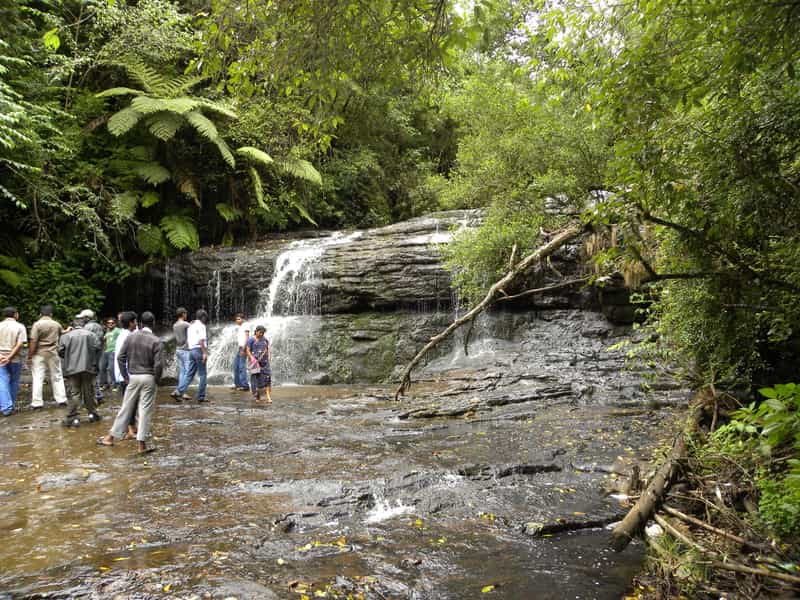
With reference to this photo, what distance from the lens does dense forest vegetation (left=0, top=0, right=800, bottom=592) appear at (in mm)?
4586

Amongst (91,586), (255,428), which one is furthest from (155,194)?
(91,586)

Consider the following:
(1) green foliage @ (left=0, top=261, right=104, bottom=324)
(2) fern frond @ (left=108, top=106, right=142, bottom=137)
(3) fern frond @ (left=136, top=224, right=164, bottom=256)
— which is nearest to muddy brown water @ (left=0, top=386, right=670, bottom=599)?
(1) green foliage @ (left=0, top=261, right=104, bottom=324)

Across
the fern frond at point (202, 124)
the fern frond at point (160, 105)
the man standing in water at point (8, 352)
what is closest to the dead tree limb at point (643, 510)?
the man standing in water at point (8, 352)

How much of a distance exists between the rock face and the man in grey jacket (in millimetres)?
6601

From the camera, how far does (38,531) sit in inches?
197

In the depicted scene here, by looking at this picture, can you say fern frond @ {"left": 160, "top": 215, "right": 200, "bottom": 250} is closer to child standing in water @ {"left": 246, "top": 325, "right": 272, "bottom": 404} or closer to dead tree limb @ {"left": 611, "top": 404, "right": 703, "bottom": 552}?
child standing in water @ {"left": 246, "top": 325, "right": 272, "bottom": 404}

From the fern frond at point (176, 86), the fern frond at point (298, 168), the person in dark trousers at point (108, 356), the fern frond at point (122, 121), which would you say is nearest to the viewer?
the person in dark trousers at point (108, 356)

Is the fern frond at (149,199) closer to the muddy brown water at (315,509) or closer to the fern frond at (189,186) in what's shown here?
the fern frond at (189,186)

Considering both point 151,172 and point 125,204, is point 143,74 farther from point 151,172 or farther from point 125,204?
point 125,204

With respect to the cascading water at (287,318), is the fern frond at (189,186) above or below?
above

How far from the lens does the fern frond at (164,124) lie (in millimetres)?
17672

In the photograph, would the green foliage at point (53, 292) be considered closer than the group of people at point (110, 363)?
No

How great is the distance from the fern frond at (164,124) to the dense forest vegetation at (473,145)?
0.07 meters

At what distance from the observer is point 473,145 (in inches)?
505
